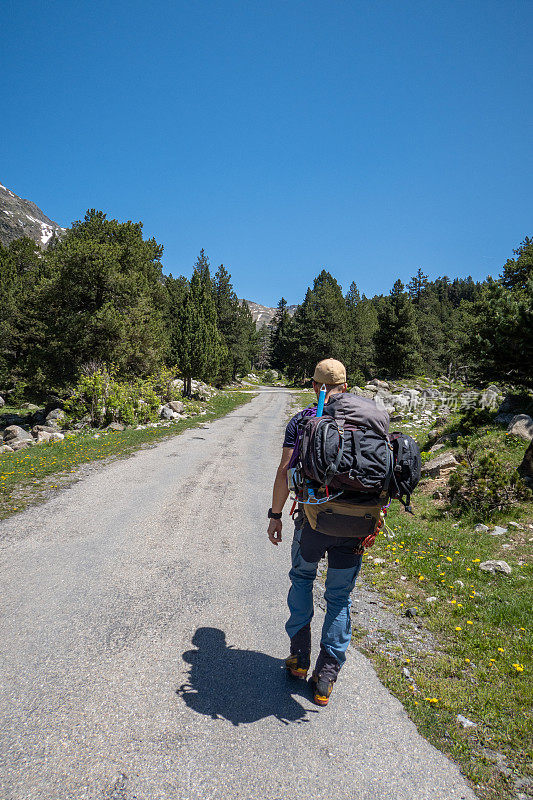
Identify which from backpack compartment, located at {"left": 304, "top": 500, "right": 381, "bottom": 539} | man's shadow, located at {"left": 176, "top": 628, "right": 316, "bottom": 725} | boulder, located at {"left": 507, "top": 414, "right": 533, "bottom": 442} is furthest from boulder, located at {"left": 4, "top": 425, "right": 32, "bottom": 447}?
boulder, located at {"left": 507, "top": 414, "right": 533, "bottom": 442}

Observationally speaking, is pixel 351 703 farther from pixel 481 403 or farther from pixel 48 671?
pixel 481 403

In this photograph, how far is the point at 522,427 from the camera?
10008 millimetres

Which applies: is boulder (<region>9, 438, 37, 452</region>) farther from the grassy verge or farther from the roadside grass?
the grassy verge

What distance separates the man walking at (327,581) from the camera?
9.92ft

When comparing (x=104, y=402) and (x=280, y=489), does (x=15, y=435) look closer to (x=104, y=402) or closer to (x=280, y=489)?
(x=104, y=402)

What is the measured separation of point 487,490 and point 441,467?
7.35ft

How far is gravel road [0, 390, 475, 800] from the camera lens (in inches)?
95.0

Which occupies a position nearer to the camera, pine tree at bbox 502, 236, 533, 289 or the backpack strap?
the backpack strap

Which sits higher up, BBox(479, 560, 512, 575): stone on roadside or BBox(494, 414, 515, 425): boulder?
BBox(494, 414, 515, 425): boulder

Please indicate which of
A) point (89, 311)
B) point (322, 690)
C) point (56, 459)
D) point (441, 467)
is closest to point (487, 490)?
point (441, 467)

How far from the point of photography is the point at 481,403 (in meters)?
13.8

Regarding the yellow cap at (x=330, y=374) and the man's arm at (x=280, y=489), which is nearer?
the man's arm at (x=280, y=489)

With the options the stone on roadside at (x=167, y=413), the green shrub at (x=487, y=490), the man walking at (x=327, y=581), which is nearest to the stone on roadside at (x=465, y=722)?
the man walking at (x=327, y=581)

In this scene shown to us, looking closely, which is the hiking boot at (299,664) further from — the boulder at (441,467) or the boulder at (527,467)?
the boulder at (441,467)
